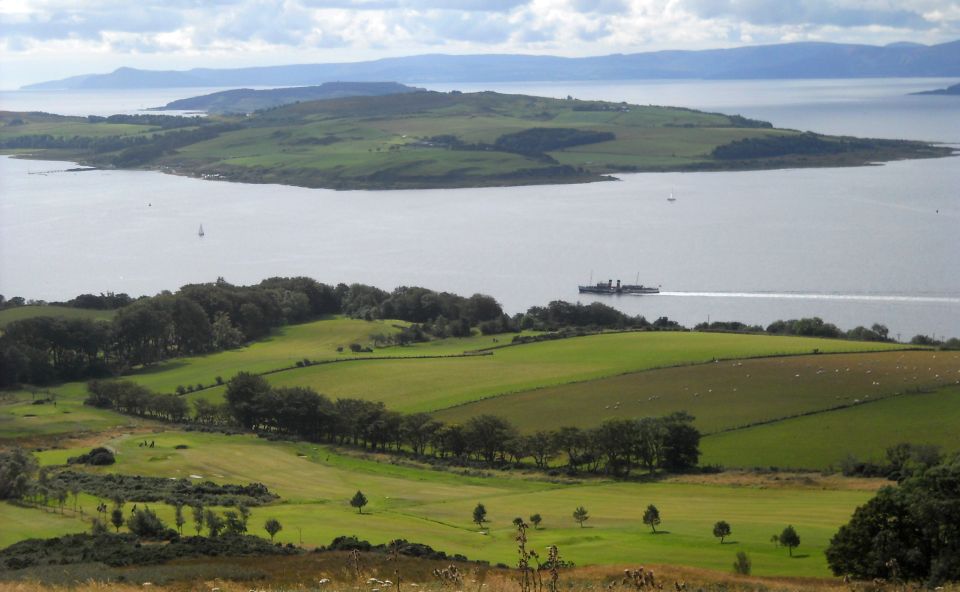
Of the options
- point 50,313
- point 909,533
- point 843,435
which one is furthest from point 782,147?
point 909,533

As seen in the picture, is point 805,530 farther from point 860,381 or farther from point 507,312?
point 507,312

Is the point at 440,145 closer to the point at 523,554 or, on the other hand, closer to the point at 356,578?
the point at 356,578

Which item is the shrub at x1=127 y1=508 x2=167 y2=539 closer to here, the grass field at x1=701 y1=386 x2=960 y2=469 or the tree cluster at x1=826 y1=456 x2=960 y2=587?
the tree cluster at x1=826 y1=456 x2=960 y2=587

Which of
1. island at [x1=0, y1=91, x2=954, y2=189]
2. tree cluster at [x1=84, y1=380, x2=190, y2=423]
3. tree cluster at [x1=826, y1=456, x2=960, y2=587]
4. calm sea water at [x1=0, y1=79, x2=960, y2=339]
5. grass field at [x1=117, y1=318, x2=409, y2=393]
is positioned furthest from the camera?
island at [x1=0, y1=91, x2=954, y2=189]

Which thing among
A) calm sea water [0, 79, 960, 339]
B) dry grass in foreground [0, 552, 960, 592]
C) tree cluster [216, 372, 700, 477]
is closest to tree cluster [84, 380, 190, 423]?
tree cluster [216, 372, 700, 477]

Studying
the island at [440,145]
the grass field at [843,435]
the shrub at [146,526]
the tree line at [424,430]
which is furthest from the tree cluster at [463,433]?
the island at [440,145]

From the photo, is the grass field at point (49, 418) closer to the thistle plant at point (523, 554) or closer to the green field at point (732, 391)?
the green field at point (732, 391)

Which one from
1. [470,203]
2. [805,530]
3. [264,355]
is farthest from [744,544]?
[470,203]
